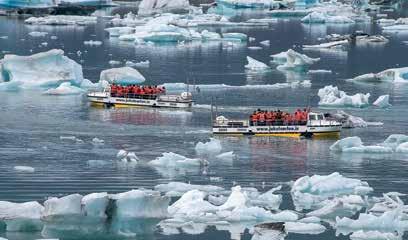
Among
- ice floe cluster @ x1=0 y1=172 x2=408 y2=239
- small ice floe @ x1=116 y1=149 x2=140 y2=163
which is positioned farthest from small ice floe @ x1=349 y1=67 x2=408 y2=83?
ice floe cluster @ x1=0 y1=172 x2=408 y2=239

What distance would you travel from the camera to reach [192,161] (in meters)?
31.3

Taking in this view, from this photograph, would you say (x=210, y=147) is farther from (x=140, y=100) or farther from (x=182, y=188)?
(x=140, y=100)

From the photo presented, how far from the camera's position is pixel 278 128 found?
37344 mm

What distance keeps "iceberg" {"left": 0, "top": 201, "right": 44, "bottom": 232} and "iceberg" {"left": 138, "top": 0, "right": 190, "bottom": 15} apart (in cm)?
6572

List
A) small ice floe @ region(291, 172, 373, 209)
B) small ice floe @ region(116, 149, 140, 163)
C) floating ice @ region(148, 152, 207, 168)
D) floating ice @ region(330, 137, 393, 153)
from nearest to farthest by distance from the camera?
1. small ice floe @ region(291, 172, 373, 209)
2. floating ice @ region(148, 152, 207, 168)
3. small ice floe @ region(116, 149, 140, 163)
4. floating ice @ region(330, 137, 393, 153)

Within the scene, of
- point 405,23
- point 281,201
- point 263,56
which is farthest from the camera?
point 405,23

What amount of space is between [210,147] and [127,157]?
2.73 m

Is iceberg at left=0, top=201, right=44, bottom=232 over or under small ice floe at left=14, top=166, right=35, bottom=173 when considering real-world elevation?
over

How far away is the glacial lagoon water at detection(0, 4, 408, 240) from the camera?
1146 inches

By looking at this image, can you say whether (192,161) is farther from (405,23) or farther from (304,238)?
(405,23)

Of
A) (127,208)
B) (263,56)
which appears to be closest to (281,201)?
(127,208)

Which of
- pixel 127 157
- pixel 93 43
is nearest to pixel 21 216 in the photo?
pixel 127 157

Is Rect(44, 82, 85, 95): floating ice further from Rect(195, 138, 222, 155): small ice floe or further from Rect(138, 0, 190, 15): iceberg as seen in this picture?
Rect(138, 0, 190, 15): iceberg

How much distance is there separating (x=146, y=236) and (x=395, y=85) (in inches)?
1122
